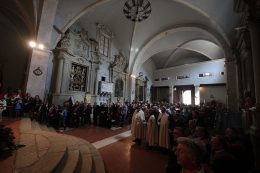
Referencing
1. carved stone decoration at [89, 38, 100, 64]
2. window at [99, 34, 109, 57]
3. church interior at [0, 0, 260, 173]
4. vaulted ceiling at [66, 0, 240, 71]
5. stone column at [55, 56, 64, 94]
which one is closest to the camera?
church interior at [0, 0, 260, 173]

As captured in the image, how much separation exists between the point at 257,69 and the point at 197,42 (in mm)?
14246

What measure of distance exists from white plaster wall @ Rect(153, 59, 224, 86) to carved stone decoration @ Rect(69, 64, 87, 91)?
43.5ft

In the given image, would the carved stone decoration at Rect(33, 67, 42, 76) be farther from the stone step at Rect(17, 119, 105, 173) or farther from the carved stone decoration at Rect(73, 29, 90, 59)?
the stone step at Rect(17, 119, 105, 173)

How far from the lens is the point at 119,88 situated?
15.5m

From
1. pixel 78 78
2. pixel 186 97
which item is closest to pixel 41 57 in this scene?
pixel 78 78

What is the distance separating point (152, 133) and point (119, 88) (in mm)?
10452

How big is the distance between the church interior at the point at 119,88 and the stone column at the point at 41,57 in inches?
1.8

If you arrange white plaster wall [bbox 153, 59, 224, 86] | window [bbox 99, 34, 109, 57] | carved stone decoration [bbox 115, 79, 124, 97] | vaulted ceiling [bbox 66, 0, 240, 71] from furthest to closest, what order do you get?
1. white plaster wall [bbox 153, 59, 224, 86]
2. carved stone decoration [bbox 115, 79, 124, 97]
3. window [bbox 99, 34, 109, 57]
4. vaulted ceiling [bbox 66, 0, 240, 71]

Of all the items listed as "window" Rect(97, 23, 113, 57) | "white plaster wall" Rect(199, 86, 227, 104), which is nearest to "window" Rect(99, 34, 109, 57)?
"window" Rect(97, 23, 113, 57)

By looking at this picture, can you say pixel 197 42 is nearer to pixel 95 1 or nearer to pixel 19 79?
pixel 95 1

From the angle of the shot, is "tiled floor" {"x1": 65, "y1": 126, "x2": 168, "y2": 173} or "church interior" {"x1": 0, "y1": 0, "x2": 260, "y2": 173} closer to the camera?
"church interior" {"x1": 0, "y1": 0, "x2": 260, "y2": 173}

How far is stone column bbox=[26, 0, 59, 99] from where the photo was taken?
7637 millimetres

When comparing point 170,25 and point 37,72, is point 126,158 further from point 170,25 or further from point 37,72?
point 170,25

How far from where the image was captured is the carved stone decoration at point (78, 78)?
10969mm
